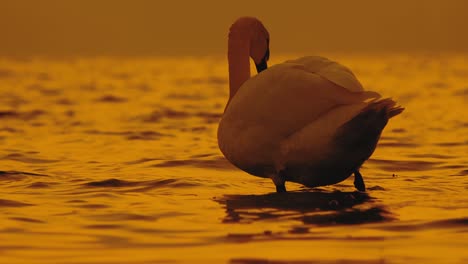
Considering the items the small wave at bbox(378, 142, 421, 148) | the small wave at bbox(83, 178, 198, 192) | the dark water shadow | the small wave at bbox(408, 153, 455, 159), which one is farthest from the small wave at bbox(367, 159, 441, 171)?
the small wave at bbox(83, 178, 198, 192)

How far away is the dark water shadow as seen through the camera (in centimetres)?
867

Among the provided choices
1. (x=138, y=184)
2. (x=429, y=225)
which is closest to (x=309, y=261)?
(x=429, y=225)

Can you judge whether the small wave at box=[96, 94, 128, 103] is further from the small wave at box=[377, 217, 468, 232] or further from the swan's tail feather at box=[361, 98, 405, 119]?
the small wave at box=[377, 217, 468, 232]

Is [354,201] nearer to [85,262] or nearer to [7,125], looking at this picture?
[85,262]

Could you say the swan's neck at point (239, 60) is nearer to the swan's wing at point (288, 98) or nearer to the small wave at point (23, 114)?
the swan's wing at point (288, 98)

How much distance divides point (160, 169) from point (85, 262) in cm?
583

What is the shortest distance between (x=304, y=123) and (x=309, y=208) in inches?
30.0

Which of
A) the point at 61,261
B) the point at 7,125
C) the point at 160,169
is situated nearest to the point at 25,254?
the point at 61,261

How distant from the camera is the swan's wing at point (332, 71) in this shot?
965cm

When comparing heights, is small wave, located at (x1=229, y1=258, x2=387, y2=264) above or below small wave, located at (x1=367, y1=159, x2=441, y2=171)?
below

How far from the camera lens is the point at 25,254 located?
7.18 meters

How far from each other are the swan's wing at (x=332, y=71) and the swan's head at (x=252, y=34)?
1.29 meters

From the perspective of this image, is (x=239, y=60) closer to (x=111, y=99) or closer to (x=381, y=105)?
(x=381, y=105)

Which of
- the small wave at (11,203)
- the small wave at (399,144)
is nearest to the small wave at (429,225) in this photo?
the small wave at (11,203)
